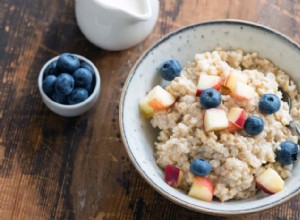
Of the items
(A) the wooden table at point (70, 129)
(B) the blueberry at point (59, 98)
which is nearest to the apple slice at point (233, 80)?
(A) the wooden table at point (70, 129)

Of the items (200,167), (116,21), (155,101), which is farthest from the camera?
(116,21)

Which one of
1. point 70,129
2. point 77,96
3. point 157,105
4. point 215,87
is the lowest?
point 70,129

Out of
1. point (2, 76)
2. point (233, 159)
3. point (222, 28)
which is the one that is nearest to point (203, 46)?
point (222, 28)

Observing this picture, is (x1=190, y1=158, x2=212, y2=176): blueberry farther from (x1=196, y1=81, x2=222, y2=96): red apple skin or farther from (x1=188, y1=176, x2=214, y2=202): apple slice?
(x1=196, y1=81, x2=222, y2=96): red apple skin

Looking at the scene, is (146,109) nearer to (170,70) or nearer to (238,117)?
(170,70)

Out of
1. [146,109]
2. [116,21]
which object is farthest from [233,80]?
[116,21]

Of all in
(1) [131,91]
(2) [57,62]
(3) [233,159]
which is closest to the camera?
(3) [233,159]

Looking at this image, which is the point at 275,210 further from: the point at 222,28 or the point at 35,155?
the point at 35,155

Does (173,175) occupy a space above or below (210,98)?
below
